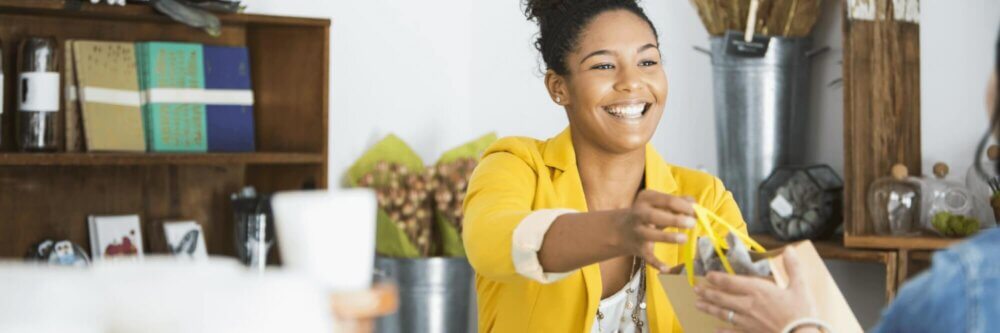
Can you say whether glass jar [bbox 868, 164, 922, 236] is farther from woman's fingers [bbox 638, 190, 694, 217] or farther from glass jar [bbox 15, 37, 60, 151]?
glass jar [bbox 15, 37, 60, 151]

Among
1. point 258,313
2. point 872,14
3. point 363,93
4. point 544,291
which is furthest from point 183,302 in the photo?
point 363,93

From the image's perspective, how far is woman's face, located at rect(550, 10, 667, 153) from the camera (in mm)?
2123

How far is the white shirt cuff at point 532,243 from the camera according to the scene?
180 centimetres

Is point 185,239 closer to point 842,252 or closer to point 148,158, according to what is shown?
point 148,158

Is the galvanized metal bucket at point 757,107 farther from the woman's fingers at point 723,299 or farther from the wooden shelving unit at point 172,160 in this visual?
the woman's fingers at point 723,299

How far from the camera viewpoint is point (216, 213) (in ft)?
13.0

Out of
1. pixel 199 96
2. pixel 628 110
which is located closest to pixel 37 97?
pixel 199 96

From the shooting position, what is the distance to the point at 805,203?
11.1 feet

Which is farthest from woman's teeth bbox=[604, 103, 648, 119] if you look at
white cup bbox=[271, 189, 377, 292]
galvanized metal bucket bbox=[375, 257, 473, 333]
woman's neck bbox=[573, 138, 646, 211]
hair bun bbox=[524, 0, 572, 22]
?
galvanized metal bucket bbox=[375, 257, 473, 333]

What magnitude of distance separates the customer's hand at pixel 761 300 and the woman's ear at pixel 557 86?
2.08 feet

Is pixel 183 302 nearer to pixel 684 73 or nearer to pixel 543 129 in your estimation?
pixel 684 73

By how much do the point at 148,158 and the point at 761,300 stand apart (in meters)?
2.29

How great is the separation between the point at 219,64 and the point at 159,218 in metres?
0.52

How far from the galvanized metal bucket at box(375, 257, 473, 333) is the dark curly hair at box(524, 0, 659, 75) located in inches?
72.0
